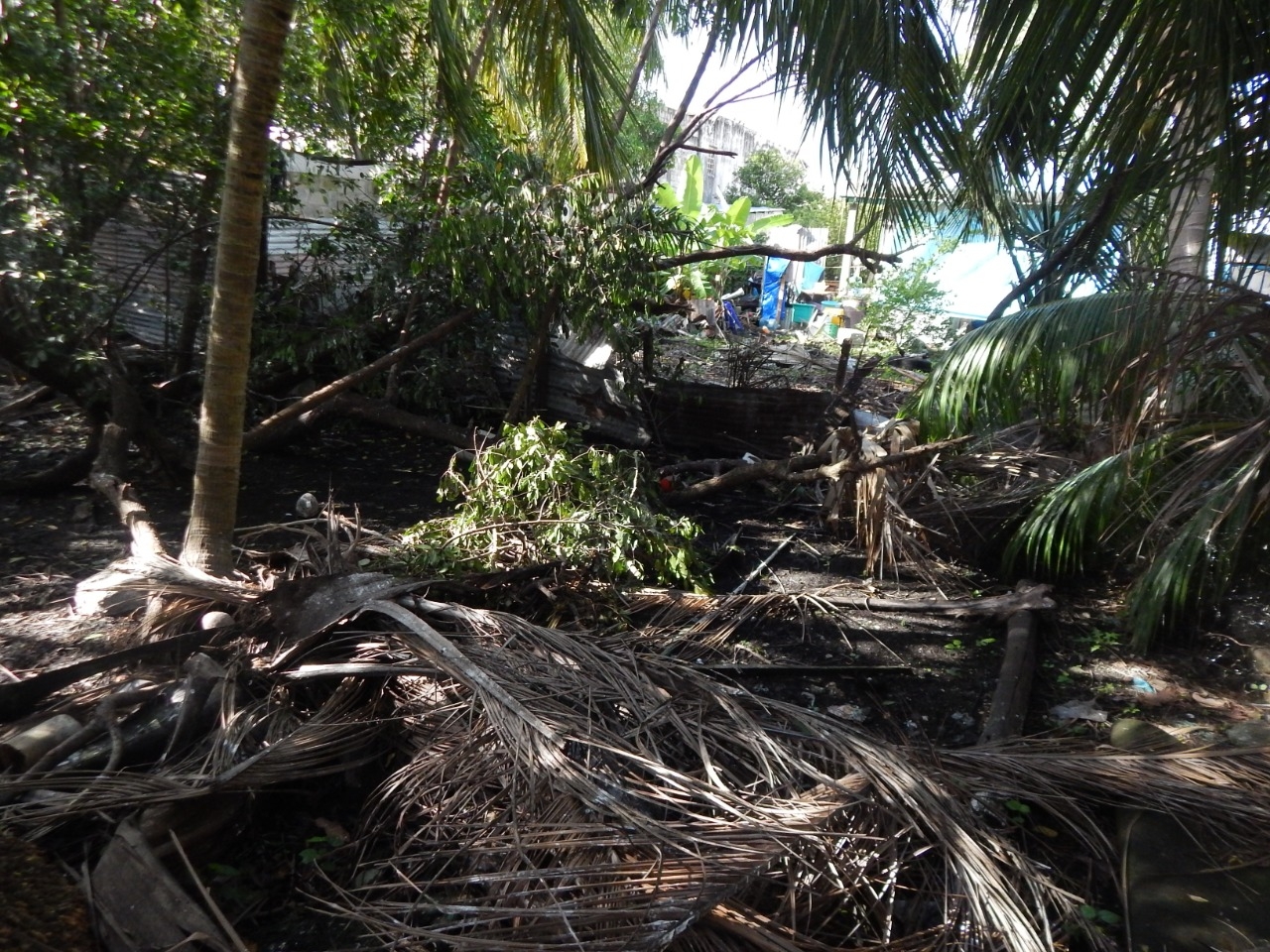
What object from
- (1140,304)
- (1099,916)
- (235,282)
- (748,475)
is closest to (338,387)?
(235,282)

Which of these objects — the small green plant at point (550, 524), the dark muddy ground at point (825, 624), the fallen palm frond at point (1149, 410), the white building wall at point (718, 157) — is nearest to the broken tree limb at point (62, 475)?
the dark muddy ground at point (825, 624)

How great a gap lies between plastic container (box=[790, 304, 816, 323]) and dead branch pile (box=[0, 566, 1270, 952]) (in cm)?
1491

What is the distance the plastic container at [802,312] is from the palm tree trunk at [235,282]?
1478 cm

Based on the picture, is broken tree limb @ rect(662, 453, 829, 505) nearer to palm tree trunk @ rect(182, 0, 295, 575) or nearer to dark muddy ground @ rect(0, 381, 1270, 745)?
dark muddy ground @ rect(0, 381, 1270, 745)

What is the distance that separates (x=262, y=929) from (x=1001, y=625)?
4039mm

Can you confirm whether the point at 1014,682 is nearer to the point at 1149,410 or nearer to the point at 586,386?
the point at 1149,410

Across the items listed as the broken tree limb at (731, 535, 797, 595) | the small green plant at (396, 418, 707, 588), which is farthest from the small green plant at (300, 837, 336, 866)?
the broken tree limb at (731, 535, 797, 595)

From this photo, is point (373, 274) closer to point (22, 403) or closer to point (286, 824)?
point (22, 403)

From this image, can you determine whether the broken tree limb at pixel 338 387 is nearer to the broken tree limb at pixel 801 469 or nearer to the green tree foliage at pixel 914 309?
the broken tree limb at pixel 801 469

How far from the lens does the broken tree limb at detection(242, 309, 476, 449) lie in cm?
633

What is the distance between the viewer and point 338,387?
651cm

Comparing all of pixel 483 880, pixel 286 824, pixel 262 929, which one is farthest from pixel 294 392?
pixel 483 880

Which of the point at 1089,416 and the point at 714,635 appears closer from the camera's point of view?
the point at 714,635

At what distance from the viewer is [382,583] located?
3965 mm
